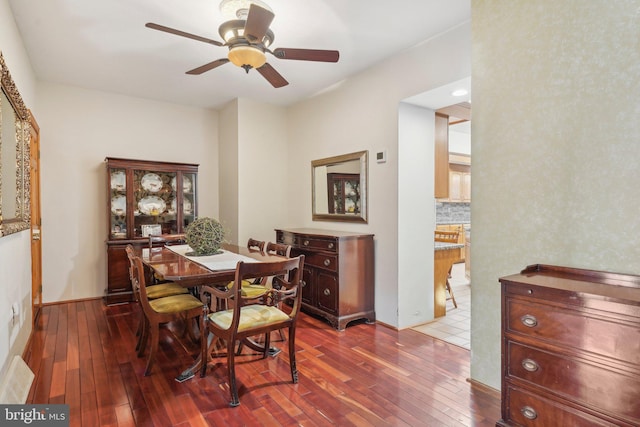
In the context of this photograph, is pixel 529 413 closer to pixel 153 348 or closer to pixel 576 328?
pixel 576 328

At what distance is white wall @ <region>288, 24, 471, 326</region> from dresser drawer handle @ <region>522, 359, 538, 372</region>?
5.69ft

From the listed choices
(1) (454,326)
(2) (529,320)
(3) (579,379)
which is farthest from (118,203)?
(3) (579,379)

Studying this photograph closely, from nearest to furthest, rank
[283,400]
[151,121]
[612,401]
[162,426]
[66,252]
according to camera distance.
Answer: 1. [612,401]
2. [162,426]
3. [283,400]
4. [66,252]
5. [151,121]

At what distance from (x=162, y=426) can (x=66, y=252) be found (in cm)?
344

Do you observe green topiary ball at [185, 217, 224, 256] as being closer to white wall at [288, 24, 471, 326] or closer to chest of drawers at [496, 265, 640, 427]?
white wall at [288, 24, 471, 326]

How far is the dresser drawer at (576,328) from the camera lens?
1329 millimetres

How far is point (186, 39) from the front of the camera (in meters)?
3.01

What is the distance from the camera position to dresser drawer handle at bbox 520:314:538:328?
1.58 metres

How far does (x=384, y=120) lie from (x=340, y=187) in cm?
97

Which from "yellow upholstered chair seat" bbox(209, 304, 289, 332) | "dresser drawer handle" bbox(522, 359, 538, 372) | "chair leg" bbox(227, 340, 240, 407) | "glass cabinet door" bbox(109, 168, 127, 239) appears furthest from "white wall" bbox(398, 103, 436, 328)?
"glass cabinet door" bbox(109, 168, 127, 239)

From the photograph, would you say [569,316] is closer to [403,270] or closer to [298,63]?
[403,270]

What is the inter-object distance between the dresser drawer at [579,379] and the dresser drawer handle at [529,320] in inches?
4.4

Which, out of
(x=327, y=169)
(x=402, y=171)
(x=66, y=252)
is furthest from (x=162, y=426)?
(x=66, y=252)

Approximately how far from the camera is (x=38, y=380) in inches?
91.3
